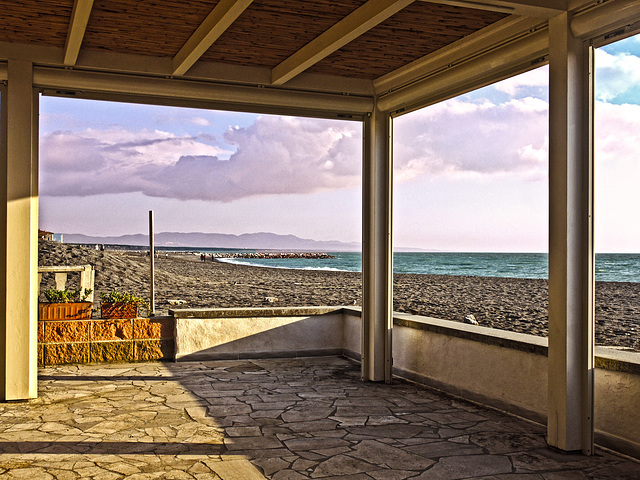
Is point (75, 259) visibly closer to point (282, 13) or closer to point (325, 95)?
point (325, 95)

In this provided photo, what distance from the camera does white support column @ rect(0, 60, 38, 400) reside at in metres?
4.98

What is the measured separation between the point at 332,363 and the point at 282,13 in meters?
3.96

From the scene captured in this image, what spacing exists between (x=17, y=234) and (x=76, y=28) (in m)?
1.73

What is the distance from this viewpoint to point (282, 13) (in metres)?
4.20

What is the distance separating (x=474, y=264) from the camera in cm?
4059

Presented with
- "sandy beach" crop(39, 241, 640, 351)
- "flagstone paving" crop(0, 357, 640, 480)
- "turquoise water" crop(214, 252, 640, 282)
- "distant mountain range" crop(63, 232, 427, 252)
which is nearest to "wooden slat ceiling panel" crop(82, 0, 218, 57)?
"flagstone paving" crop(0, 357, 640, 480)

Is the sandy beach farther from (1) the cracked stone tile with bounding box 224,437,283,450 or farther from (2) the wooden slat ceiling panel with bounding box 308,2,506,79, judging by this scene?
(1) the cracked stone tile with bounding box 224,437,283,450

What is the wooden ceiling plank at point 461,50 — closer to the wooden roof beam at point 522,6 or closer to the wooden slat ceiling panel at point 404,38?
the wooden slat ceiling panel at point 404,38

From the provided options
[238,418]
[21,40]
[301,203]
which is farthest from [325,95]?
[301,203]

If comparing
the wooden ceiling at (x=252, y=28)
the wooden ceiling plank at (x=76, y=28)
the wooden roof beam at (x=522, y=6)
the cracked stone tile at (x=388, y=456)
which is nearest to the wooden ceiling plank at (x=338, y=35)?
the wooden ceiling at (x=252, y=28)

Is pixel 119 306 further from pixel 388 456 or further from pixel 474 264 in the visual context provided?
pixel 474 264

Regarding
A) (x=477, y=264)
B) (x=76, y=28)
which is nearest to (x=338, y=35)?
(x=76, y=28)

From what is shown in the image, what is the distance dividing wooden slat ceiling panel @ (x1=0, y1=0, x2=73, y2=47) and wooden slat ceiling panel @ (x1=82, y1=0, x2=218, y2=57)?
7.1 inches

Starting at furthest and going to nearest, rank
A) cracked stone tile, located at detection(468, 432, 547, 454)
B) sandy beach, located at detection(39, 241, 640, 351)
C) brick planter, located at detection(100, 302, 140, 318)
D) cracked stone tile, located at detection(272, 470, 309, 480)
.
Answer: sandy beach, located at detection(39, 241, 640, 351) < brick planter, located at detection(100, 302, 140, 318) < cracked stone tile, located at detection(468, 432, 547, 454) < cracked stone tile, located at detection(272, 470, 309, 480)
